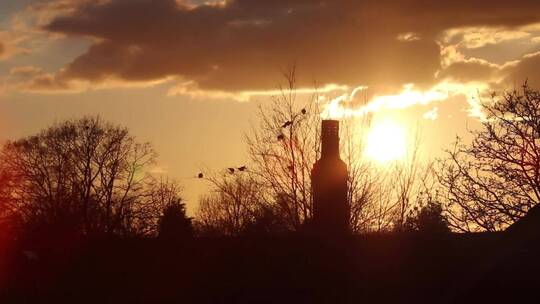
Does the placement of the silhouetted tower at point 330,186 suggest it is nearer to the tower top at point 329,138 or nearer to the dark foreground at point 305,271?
the tower top at point 329,138

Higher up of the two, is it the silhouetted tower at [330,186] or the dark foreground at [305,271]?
the silhouetted tower at [330,186]

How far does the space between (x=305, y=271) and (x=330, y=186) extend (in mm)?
7961

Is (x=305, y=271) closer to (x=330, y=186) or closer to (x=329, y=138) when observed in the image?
(x=330, y=186)

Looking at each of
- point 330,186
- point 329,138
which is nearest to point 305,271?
point 330,186

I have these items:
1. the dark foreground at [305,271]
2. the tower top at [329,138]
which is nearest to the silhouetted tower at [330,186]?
the tower top at [329,138]

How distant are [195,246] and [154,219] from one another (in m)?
29.2

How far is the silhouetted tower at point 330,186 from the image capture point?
2564 centimetres

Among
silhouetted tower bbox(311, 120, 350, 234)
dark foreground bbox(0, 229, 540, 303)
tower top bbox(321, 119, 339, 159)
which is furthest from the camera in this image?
tower top bbox(321, 119, 339, 159)

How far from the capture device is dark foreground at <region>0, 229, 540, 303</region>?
54.3 feet

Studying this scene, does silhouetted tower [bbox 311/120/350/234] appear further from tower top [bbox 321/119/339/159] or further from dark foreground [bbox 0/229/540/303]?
dark foreground [bbox 0/229/540/303]

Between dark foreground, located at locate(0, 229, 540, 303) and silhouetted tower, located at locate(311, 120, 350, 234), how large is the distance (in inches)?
201

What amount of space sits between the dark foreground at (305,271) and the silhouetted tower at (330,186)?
5.09 m

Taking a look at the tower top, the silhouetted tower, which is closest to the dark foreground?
the silhouetted tower

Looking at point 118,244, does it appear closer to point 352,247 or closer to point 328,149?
point 352,247
